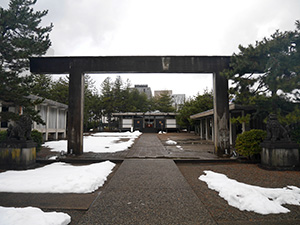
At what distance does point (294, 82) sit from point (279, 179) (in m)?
2.55

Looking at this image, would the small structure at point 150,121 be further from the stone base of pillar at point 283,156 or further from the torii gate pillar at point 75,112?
the stone base of pillar at point 283,156

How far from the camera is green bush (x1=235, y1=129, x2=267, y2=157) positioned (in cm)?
602

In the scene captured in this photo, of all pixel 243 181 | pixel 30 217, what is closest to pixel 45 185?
pixel 30 217

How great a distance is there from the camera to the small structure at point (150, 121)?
30328 millimetres

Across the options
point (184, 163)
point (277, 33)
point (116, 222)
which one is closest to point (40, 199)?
point (116, 222)

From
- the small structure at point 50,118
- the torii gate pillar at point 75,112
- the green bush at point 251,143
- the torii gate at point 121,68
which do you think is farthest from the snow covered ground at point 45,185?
the small structure at point 50,118

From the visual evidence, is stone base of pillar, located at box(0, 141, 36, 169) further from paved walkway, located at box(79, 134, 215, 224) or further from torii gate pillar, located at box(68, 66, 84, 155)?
paved walkway, located at box(79, 134, 215, 224)

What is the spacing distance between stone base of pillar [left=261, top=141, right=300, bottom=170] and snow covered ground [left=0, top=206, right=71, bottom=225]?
5472 mm

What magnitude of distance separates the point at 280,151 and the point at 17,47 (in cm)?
1087

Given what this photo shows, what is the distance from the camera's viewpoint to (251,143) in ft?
19.8

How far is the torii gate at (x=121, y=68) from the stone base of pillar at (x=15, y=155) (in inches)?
67.7

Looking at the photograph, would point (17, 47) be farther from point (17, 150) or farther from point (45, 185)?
point (45, 185)

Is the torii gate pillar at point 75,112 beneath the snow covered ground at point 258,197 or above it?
above

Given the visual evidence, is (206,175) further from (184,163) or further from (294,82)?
(294,82)
